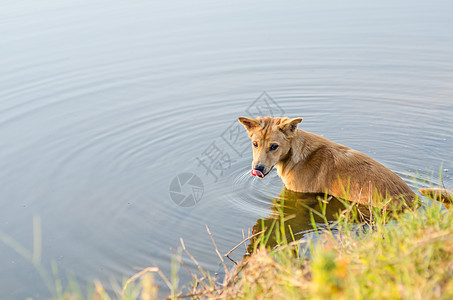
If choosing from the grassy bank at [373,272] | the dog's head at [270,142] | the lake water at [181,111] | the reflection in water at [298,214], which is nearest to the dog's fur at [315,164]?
the dog's head at [270,142]

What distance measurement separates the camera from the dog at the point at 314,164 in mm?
6148

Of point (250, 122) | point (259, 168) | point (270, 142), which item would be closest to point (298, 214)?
point (259, 168)

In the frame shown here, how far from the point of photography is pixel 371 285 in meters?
2.98

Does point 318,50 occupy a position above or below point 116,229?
above

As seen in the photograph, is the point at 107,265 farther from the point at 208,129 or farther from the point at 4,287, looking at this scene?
the point at 208,129

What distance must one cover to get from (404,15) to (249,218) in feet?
→ 41.9

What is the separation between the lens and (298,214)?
669 cm

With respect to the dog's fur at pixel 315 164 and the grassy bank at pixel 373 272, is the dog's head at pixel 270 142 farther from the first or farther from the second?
the grassy bank at pixel 373 272

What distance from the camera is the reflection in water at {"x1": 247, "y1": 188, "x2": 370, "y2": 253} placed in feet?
20.4

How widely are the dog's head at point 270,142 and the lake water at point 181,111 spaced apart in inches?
28.3

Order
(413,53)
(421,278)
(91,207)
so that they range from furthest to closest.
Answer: (413,53)
(91,207)
(421,278)

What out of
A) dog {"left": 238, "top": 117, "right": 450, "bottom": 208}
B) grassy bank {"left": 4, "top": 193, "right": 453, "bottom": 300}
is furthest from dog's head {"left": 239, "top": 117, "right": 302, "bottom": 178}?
grassy bank {"left": 4, "top": 193, "right": 453, "bottom": 300}

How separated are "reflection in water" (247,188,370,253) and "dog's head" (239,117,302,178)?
2.08 feet

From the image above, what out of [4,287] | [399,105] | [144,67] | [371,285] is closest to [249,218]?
[4,287]
